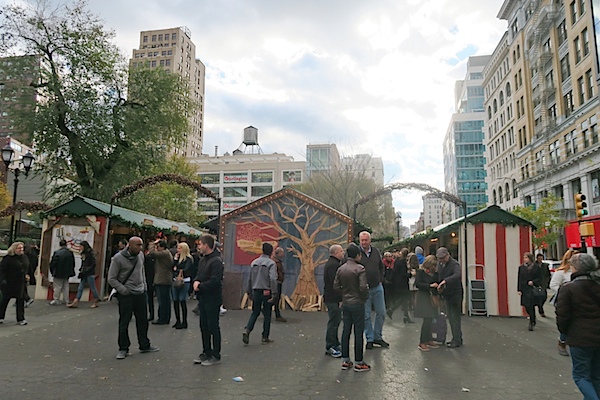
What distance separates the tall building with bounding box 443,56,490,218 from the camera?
288 feet

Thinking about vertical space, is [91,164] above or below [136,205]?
above

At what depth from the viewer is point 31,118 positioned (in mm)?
20141

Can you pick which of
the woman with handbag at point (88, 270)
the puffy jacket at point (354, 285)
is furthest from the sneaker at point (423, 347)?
the woman with handbag at point (88, 270)

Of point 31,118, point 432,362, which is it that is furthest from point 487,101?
point 432,362

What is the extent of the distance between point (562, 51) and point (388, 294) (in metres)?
36.9

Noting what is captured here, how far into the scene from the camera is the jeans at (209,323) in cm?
605

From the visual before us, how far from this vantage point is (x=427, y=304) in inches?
292

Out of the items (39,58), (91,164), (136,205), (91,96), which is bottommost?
(136,205)

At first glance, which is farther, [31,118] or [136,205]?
[136,205]

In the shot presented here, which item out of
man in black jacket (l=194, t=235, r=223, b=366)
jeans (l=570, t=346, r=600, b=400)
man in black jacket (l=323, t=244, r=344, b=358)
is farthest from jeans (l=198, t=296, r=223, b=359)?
jeans (l=570, t=346, r=600, b=400)

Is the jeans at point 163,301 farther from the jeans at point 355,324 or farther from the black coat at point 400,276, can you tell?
the black coat at point 400,276

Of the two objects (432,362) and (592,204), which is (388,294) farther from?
(592,204)

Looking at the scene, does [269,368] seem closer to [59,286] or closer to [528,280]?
[528,280]

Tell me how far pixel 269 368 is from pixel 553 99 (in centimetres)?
4345
